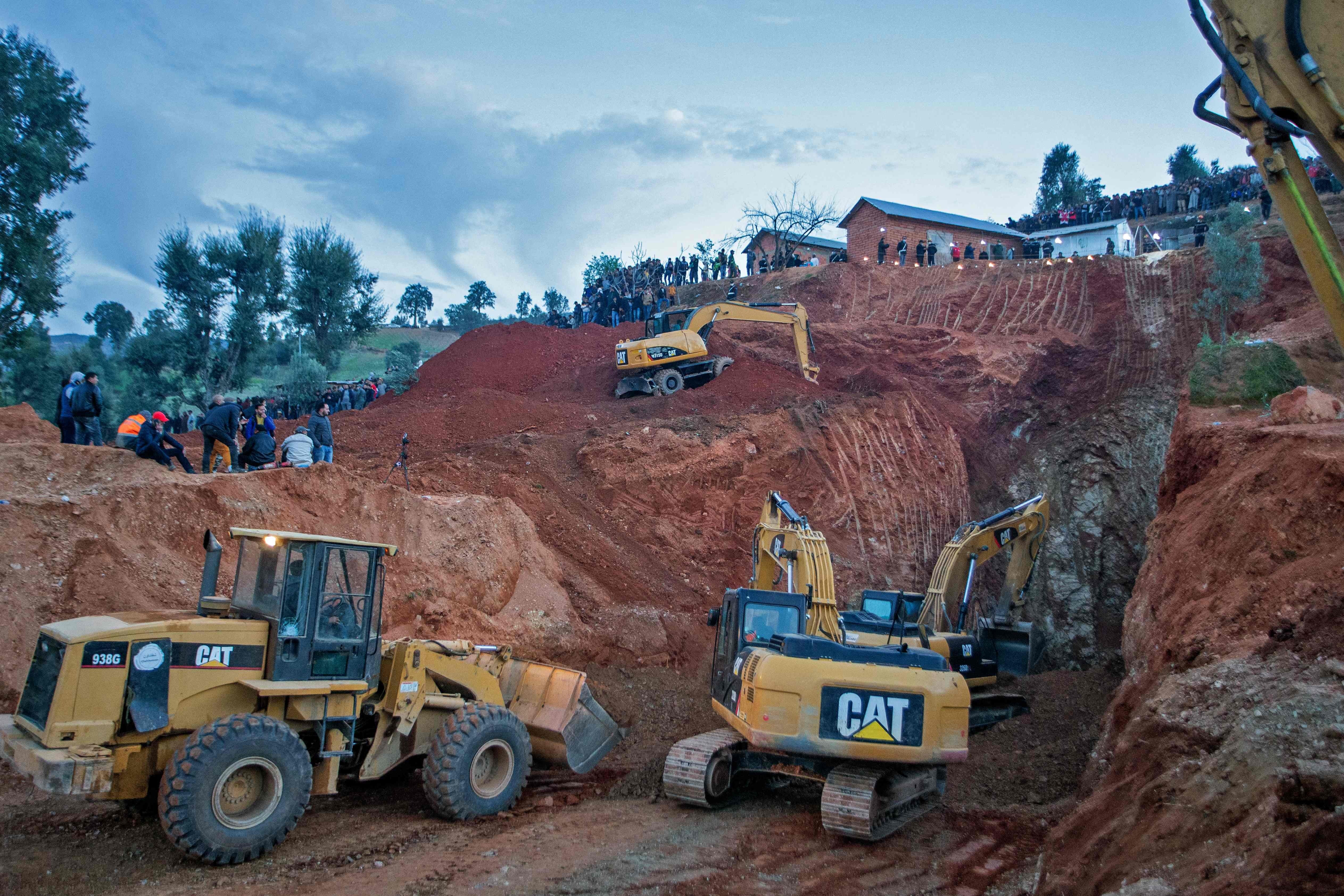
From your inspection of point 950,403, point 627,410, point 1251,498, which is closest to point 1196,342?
point 950,403

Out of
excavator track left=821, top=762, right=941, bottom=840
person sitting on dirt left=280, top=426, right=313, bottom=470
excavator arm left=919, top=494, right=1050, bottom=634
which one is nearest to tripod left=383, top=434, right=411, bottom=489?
person sitting on dirt left=280, top=426, right=313, bottom=470

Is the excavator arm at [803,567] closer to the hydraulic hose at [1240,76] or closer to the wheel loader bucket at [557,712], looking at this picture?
the wheel loader bucket at [557,712]

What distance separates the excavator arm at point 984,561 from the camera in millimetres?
13758

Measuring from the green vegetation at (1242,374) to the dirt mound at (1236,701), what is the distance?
3099 mm

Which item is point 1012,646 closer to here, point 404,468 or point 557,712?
point 557,712

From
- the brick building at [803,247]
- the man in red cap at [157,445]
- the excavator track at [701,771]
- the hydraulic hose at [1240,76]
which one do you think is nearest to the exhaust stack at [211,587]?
the excavator track at [701,771]

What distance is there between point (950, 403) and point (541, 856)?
18.5 metres

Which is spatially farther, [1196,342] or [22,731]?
[1196,342]

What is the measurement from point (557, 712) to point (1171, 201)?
132 feet

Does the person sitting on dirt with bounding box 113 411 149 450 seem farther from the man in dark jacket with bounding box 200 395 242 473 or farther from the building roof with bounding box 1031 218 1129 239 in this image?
the building roof with bounding box 1031 218 1129 239

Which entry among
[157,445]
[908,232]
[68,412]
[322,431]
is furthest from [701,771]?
[908,232]

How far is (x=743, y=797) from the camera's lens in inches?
350

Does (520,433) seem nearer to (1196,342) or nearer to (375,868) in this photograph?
(375,868)

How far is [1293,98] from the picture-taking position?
16.2 feet
